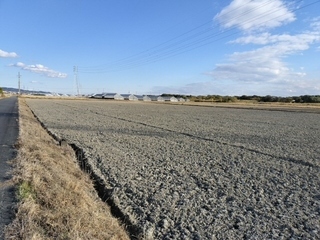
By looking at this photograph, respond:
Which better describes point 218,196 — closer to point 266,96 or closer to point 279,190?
point 279,190

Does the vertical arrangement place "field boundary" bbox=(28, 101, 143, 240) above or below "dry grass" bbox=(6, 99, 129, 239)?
below

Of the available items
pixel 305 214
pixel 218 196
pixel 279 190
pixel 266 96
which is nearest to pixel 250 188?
pixel 279 190

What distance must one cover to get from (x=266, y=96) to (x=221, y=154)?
118224 mm

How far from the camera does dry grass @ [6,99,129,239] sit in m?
3.84

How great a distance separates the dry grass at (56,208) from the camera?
151 inches

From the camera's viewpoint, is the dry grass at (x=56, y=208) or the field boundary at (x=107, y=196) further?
the field boundary at (x=107, y=196)

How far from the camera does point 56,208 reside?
15.0 feet

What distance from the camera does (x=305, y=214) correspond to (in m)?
5.15

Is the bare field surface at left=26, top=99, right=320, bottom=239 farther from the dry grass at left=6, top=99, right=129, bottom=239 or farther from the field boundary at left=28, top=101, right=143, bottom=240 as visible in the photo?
the dry grass at left=6, top=99, right=129, bottom=239

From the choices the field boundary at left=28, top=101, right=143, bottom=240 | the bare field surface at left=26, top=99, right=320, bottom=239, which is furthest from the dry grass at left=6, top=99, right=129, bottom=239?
the bare field surface at left=26, top=99, right=320, bottom=239

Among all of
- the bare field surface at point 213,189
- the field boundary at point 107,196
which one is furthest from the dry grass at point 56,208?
the bare field surface at point 213,189

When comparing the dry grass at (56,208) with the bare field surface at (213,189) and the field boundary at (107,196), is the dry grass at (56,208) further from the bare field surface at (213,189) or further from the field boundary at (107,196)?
the bare field surface at (213,189)

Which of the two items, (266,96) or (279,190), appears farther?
(266,96)

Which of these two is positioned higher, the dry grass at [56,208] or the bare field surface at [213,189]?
the dry grass at [56,208]
